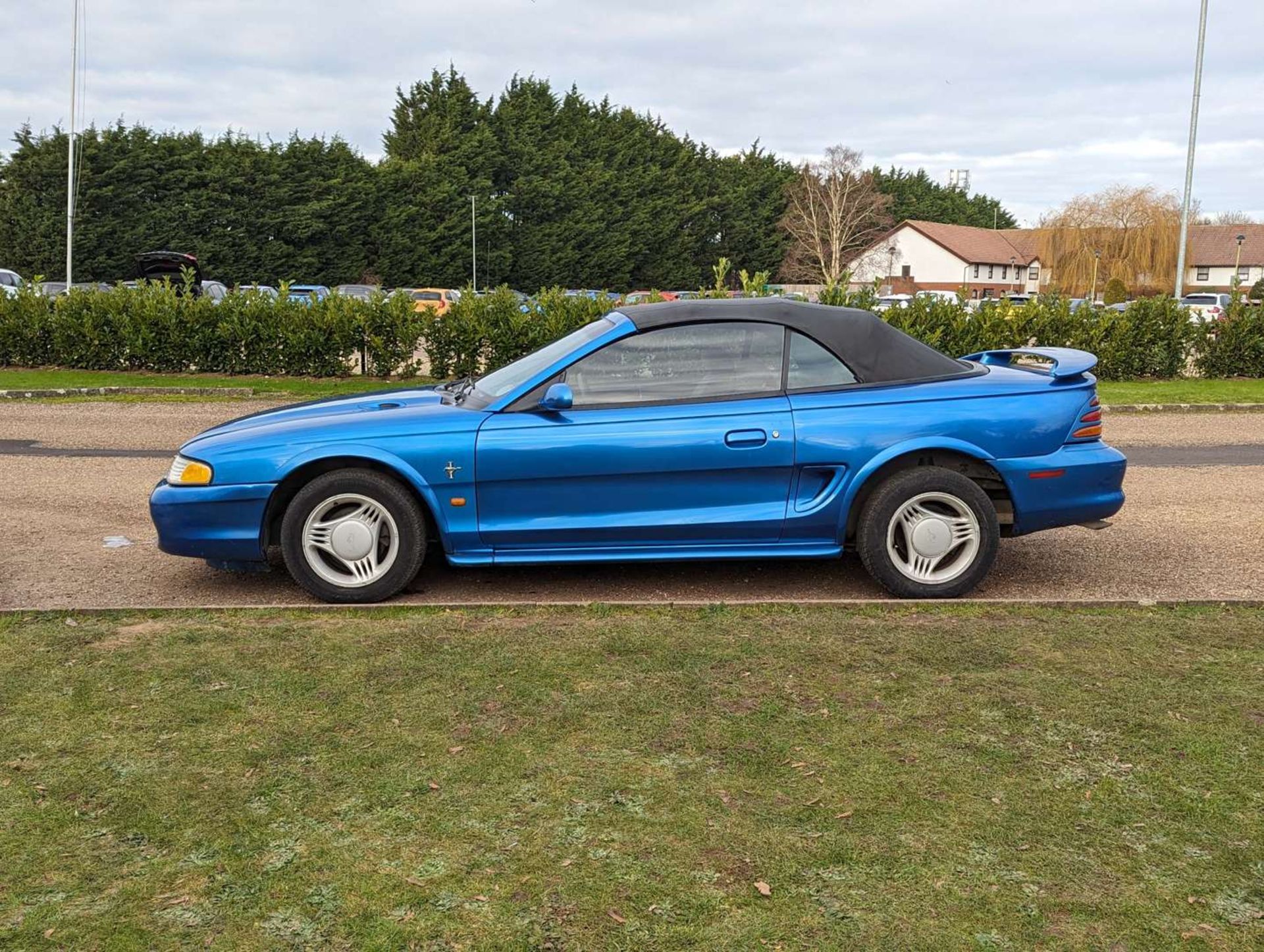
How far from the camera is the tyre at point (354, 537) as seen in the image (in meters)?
5.82

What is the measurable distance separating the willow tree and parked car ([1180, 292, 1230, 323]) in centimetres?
2380

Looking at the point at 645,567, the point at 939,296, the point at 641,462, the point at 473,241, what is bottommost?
the point at 645,567

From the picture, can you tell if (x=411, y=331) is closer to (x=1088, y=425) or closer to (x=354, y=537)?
(x=354, y=537)

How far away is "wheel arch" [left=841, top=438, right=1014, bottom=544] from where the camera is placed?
19.2 ft

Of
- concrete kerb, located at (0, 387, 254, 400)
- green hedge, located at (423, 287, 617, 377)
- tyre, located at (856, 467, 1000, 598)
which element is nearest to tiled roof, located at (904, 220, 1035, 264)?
green hedge, located at (423, 287, 617, 377)

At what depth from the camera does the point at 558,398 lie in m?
5.73

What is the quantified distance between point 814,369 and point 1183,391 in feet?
45.6

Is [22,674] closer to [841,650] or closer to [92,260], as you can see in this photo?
[841,650]

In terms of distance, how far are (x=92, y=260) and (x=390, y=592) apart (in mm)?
52301

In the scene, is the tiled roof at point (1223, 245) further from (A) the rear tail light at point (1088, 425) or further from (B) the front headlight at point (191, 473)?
(B) the front headlight at point (191, 473)

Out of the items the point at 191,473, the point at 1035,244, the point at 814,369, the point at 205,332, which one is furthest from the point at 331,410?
the point at 1035,244

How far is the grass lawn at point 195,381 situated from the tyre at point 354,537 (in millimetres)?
11075

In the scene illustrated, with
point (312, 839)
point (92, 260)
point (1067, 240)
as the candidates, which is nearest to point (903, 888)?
point (312, 839)

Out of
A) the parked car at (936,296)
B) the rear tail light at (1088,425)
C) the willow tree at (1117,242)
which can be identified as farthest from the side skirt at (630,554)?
the willow tree at (1117,242)
